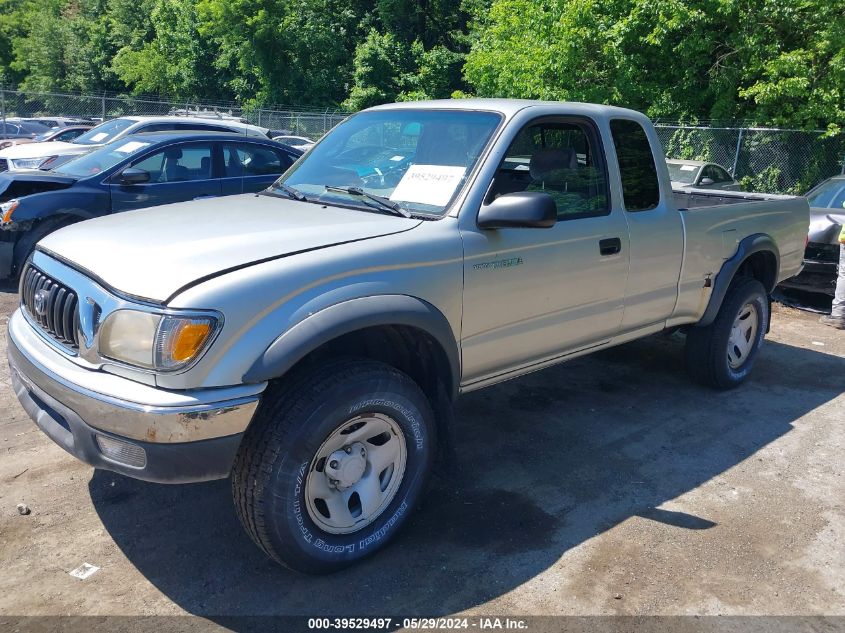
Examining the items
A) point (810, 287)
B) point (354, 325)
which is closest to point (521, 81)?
point (810, 287)

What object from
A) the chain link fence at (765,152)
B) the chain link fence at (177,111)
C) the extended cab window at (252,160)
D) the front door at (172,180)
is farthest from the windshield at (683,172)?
the chain link fence at (177,111)

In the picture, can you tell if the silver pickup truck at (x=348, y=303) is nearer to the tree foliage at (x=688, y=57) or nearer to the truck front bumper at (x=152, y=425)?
the truck front bumper at (x=152, y=425)

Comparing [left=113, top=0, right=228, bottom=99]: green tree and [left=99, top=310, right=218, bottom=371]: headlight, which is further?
[left=113, top=0, right=228, bottom=99]: green tree

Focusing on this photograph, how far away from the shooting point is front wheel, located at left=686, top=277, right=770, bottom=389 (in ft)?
18.0

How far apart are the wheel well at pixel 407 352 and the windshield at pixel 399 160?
2.11 feet

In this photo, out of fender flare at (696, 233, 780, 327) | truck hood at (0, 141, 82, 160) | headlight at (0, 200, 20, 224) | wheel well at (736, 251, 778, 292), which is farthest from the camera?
truck hood at (0, 141, 82, 160)

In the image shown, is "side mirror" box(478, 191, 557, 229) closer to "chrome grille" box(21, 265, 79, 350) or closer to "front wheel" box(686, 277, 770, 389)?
"chrome grille" box(21, 265, 79, 350)

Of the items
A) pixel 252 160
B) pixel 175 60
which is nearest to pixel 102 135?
pixel 252 160

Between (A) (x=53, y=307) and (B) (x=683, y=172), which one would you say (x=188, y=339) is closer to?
(A) (x=53, y=307)

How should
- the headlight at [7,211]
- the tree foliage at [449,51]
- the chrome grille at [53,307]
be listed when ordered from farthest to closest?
1. the tree foliage at [449,51]
2. the headlight at [7,211]
3. the chrome grille at [53,307]

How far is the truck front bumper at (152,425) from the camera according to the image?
2693 mm

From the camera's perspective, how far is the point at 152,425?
268cm

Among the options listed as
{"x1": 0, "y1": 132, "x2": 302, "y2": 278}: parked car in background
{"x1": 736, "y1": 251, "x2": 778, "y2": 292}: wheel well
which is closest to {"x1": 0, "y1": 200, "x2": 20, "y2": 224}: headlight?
{"x1": 0, "y1": 132, "x2": 302, "y2": 278}: parked car in background

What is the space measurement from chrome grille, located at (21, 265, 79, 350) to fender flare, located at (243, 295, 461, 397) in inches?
33.6
